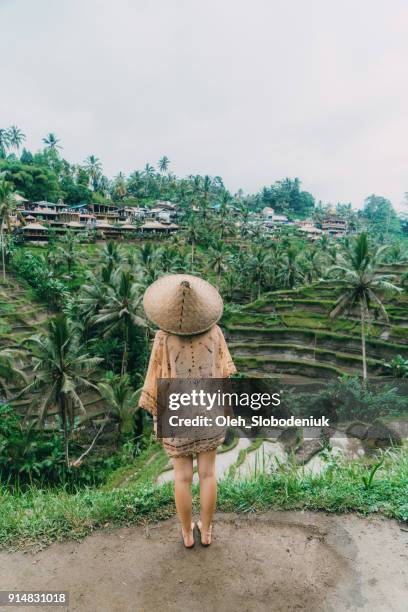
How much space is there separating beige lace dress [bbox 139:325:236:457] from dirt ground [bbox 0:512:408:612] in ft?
1.96

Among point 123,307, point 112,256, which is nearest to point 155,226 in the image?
point 112,256

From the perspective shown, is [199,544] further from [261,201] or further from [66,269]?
[261,201]

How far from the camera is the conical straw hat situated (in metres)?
2.44

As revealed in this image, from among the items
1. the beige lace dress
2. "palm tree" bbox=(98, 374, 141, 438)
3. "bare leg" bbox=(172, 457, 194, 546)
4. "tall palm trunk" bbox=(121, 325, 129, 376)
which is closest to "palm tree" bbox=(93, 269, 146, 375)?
"tall palm trunk" bbox=(121, 325, 129, 376)

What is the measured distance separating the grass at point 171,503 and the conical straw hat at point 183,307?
1.34 meters

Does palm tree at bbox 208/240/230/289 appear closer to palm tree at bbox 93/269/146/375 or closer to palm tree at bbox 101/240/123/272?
palm tree at bbox 101/240/123/272

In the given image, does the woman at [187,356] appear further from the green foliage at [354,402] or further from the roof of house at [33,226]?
the roof of house at [33,226]

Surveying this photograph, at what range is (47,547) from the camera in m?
2.47

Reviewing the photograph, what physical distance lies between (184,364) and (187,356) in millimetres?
56

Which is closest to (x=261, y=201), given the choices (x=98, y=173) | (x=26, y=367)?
(x=98, y=173)

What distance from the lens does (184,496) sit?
2.49m

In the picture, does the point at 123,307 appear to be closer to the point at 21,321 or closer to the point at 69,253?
the point at 21,321

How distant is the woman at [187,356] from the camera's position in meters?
2.47

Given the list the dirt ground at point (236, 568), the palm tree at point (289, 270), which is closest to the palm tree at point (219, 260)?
the palm tree at point (289, 270)
